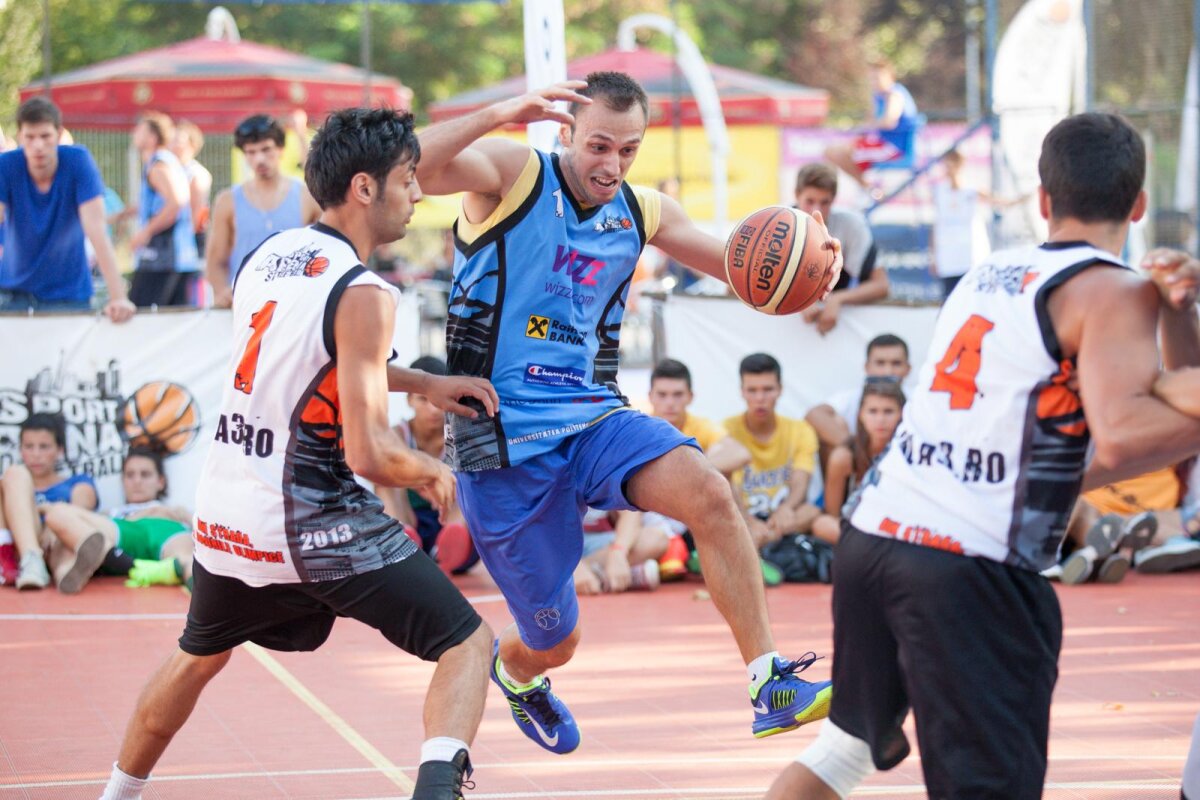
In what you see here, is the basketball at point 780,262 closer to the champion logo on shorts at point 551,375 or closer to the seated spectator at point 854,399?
the champion logo on shorts at point 551,375

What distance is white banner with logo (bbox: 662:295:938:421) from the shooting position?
1029cm

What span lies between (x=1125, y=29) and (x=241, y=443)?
52.4 feet

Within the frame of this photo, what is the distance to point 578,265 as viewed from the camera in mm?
5094

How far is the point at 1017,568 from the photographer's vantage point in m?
3.43

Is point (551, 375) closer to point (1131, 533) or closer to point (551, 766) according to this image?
point (551, 766)

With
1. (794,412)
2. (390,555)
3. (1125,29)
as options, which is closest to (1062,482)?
(390,555)

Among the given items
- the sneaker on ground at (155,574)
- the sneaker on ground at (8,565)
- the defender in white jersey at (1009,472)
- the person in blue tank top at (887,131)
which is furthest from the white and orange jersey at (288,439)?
the person in blue tank top at (887,131)

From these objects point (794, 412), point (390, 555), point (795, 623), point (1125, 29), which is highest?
point (1125, 29)

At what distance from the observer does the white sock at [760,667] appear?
4648 mm

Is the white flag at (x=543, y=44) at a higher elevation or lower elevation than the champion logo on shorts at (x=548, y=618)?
higher

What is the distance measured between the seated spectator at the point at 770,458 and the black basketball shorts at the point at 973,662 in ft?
19.8

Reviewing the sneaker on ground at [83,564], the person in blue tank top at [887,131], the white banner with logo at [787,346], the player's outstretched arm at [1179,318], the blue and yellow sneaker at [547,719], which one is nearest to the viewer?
the player's outstretched arm at [1179,318]

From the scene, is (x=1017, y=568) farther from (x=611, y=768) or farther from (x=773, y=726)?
(x=611, y=768)

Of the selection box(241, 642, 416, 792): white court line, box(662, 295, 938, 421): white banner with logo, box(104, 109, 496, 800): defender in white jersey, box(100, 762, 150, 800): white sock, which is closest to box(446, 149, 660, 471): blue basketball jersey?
box(104, 109, 496, 800): defender in white jersey
